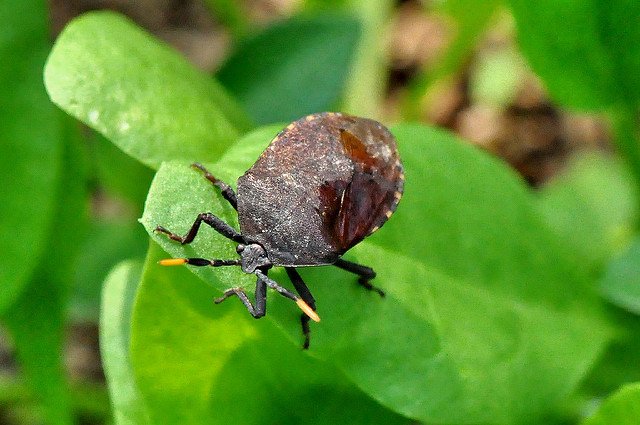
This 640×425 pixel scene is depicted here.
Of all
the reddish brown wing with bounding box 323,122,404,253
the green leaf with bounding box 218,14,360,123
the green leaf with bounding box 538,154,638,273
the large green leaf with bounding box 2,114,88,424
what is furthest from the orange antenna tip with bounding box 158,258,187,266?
the green leaf with bounding box 538,154,638,273

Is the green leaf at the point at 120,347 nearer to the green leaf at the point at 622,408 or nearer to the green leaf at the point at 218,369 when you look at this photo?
the green leaf at the point at 218,369

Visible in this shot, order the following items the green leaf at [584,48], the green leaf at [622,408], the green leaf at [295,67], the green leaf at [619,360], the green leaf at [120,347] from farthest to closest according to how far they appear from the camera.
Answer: the green leaf at [295,67], the green leaf at [619,360], the green leaf at [584,48], the green leaf at [120,347], the green leaf at [622,408]

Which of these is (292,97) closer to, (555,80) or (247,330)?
(555,80)

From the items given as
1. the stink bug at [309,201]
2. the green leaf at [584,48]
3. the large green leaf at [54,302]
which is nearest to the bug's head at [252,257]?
the stink bug at [309,201]

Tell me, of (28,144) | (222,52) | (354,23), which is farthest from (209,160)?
(222,52)

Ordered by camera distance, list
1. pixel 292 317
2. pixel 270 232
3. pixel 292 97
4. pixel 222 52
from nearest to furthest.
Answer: pixel 292 317 → pixel 270 232 → pixel 292 97 → pixel 222 52
